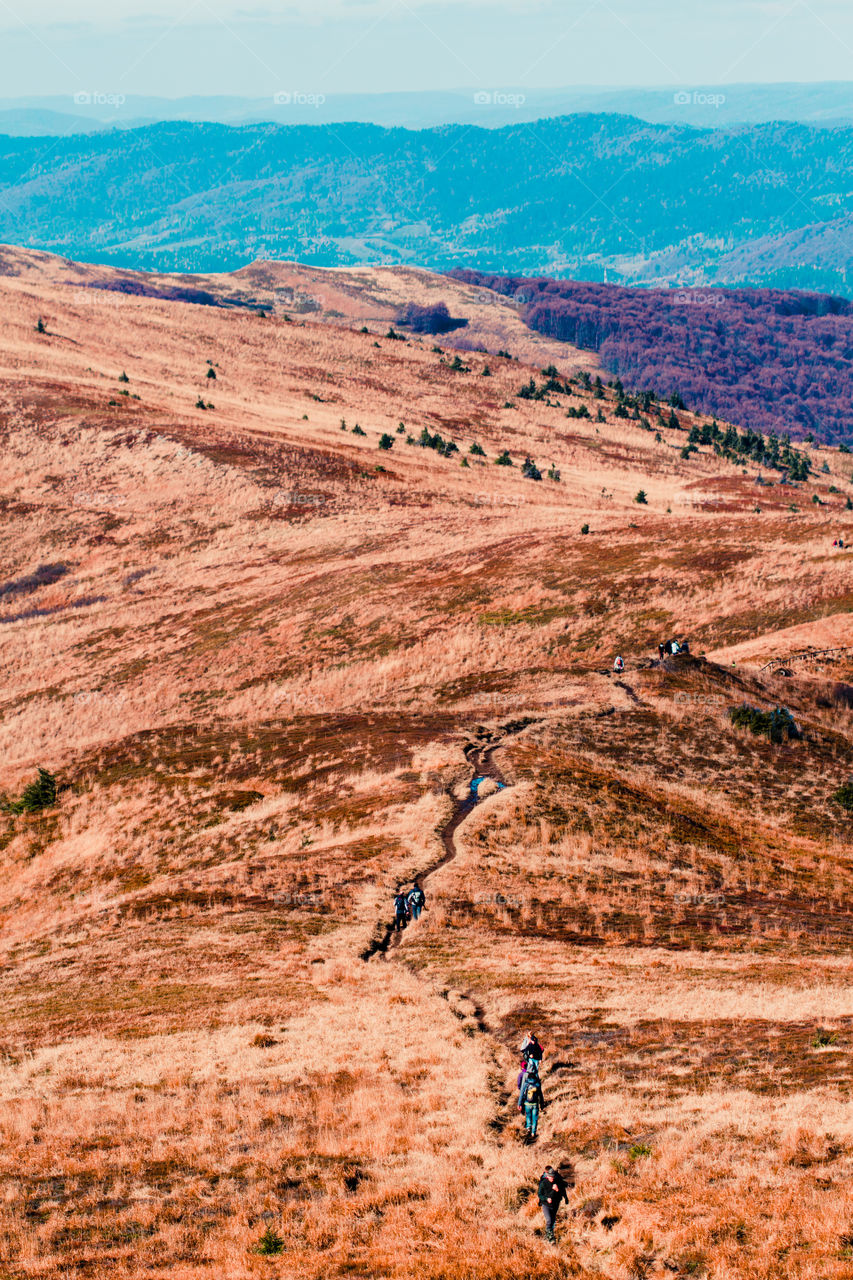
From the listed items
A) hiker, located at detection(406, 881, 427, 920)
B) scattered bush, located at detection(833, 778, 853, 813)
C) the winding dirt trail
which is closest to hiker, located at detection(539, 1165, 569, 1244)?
the winding dirt trail

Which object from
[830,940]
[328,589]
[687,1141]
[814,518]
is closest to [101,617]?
[328,589]

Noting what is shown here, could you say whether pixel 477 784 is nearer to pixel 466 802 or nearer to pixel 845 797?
pixel 466 802

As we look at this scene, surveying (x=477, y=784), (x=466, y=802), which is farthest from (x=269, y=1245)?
(x=477, y=784)

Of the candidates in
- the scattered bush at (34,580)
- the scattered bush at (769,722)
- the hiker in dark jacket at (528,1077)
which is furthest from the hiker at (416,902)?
the scattered bush at (34,580)

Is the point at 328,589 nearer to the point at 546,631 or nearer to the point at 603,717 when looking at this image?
the point at 546,631

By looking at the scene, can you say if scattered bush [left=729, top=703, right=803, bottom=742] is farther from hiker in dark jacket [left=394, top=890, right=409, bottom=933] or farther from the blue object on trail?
hiker in dark jacket [left=394, top=890, right=409, bottom=933]

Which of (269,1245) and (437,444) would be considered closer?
(269,1245)
